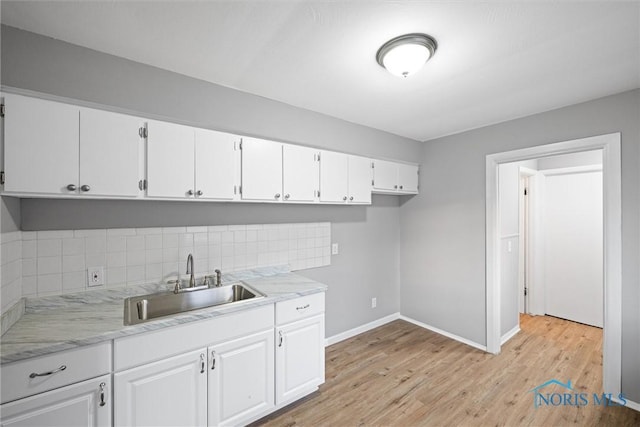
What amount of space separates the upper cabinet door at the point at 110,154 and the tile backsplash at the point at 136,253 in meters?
0.42

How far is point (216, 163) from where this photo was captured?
1988mm

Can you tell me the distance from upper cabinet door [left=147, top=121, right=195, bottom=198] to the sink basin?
75 centimetres

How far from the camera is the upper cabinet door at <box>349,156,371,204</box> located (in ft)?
9.25

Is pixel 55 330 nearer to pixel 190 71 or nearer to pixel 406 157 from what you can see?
pixel 190 71

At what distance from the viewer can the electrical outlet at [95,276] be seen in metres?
1.79

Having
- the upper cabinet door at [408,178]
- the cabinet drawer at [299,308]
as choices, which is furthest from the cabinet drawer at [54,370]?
the upper cabinet door at [408,178]

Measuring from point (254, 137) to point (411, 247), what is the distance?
8.35 ft

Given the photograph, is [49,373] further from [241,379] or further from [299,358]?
[299,358]

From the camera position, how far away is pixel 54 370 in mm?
1260

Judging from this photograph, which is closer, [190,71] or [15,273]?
[15,273]

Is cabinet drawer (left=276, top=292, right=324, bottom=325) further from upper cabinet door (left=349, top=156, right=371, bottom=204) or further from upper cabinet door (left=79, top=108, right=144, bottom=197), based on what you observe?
upper cabinet door (left=79, top=108, right=144, bottom=197)

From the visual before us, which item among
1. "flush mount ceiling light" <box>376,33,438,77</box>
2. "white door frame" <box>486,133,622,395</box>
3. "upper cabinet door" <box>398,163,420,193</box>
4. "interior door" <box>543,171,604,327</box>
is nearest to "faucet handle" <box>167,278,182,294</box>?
"flush mount ceiling light" <box>376,33,438,77</box>

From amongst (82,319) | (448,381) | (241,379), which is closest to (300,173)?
(241,379)

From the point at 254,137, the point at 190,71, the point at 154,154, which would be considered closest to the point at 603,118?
the point at 254,137
